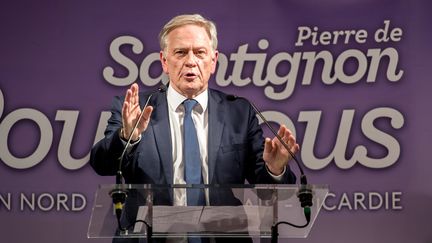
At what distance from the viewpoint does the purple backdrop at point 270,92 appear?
5199mm

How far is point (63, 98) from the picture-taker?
17.6 feet

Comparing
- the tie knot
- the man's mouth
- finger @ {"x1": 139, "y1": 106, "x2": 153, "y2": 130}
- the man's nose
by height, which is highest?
the man's nose

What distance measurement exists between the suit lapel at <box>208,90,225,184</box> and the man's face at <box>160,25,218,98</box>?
72 millimetres

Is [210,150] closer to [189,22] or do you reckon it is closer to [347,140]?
[189,22]

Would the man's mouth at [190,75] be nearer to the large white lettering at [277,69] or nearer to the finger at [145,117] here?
the finger at [145,117]

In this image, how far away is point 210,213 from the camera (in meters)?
3.25

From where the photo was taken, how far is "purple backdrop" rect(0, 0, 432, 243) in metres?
5.20

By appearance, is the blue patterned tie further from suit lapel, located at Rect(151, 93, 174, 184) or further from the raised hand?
the raised hand

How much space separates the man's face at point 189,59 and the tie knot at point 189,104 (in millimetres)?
25

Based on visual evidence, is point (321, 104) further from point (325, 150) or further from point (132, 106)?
point (132, 106)

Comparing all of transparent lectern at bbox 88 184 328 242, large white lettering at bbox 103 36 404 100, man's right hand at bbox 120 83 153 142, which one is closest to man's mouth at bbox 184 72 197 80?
man's right hand at bbox 120 83 153 142

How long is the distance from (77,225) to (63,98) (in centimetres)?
71

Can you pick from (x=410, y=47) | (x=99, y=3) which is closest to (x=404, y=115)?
(x=410, y=47)

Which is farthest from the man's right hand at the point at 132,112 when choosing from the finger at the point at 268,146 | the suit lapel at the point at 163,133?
the finger at the point at 268,146
